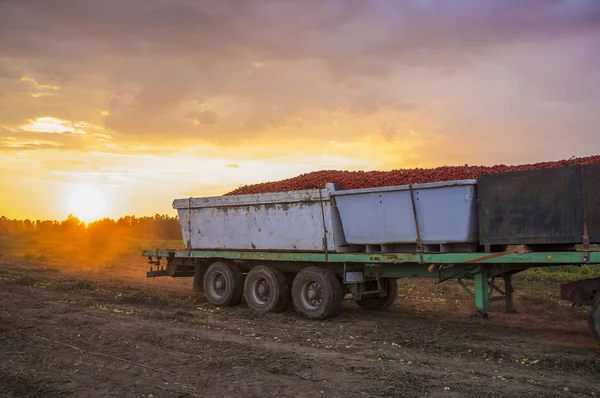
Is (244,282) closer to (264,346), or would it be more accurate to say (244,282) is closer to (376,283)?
(376,283)

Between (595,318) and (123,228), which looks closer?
(595,318)

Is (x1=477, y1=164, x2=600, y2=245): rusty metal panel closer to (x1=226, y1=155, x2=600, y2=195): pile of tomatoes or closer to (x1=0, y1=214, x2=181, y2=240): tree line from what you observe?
(x1=226, y1=155, x2=600, y2=195): pile of tomatoes

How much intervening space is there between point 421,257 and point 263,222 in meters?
4.22

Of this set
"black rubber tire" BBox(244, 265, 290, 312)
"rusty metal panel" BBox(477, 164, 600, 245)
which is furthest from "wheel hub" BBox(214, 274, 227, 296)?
"rusty metal panel" BBox(477, 164, 600, 245)

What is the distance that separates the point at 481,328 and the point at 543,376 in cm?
348

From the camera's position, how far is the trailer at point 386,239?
9.12 meters

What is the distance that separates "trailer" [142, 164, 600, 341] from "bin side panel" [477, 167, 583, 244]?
0.02 meters

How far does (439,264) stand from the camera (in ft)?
35.4

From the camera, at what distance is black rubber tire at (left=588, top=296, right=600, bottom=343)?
8.73 meters

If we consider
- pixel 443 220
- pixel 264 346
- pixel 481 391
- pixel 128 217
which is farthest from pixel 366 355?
pixel 128 217

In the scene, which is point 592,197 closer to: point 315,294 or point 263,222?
point 315,294

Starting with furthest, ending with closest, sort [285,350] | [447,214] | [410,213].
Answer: [410,213]
[447,214]
[285,350]

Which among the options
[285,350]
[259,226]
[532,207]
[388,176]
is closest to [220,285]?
[259,226]

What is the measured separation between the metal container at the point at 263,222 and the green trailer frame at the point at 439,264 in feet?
0.79
